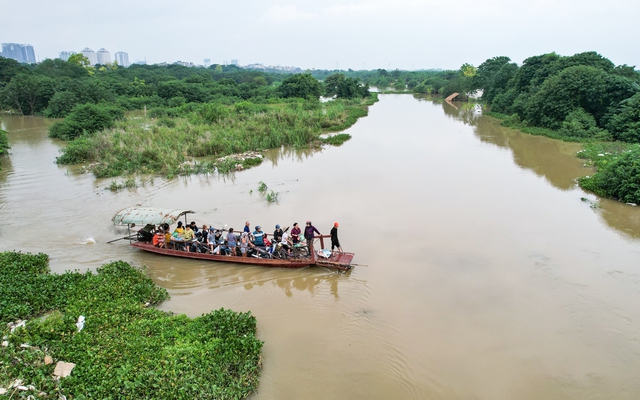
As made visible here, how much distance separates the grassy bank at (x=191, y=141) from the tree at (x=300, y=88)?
55.9ft

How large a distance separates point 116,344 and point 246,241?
4571 mm

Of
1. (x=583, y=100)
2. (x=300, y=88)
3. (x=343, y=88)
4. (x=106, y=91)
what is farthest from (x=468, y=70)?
(x=106, y=91)

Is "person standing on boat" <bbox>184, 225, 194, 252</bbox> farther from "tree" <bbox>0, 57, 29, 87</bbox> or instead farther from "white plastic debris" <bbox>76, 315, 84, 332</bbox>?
"tree" <bbox>0, 57, 29, 87</bbox>

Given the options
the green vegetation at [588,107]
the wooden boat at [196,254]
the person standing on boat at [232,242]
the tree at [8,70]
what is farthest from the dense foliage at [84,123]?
the green vegetation at [588,107]

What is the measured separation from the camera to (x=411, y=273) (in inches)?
427

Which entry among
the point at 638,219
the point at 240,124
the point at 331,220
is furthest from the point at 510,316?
the point at 240,124

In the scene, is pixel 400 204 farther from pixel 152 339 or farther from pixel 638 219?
pixel 152 339

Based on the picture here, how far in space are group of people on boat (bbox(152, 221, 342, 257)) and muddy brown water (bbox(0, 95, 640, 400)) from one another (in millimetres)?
531

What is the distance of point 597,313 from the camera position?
910cm

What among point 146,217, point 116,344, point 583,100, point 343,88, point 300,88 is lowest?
point 116,344

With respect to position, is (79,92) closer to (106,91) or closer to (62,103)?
(62,103)

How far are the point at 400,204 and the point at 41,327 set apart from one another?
40.0 feet

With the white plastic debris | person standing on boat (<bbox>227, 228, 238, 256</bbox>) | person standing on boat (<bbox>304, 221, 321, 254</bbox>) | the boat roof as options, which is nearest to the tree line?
the boat roof

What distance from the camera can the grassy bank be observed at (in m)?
21.0
